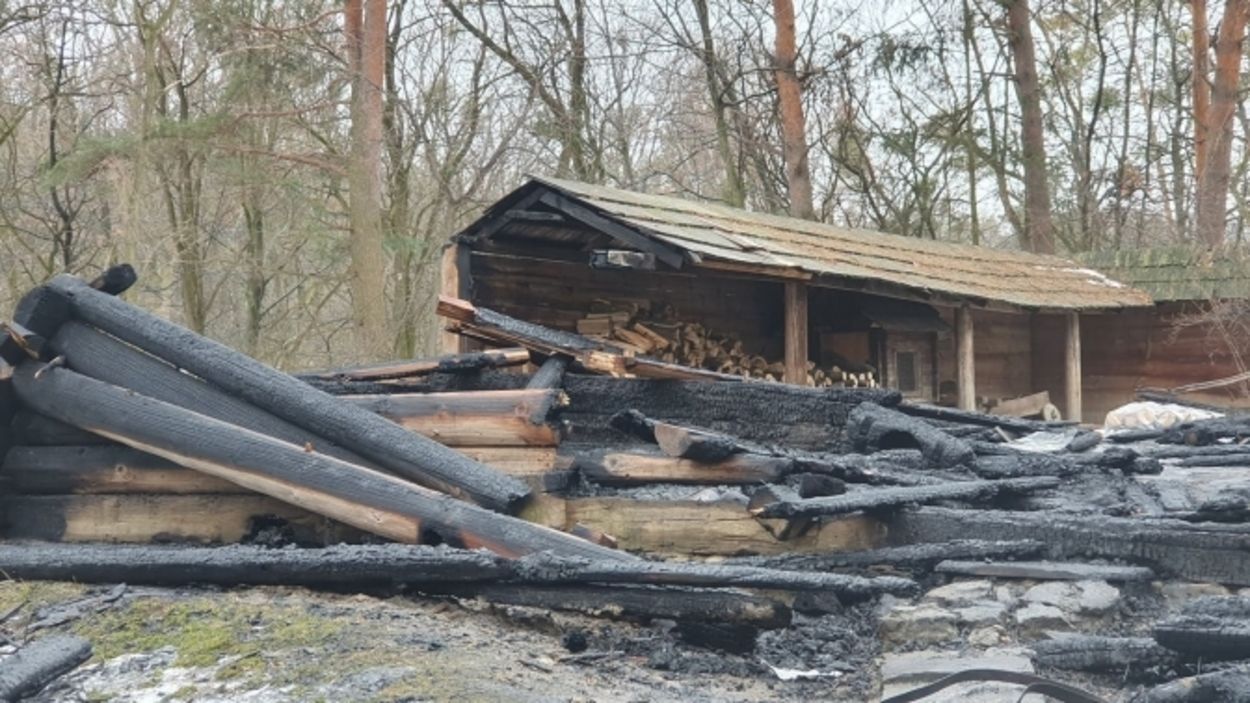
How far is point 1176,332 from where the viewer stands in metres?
17.9

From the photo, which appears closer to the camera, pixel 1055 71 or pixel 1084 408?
pixel 1084 408

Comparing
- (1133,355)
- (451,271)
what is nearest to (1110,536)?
(451,271)

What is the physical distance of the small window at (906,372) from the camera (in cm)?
1518

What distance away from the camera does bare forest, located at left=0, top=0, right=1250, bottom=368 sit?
16.7 m

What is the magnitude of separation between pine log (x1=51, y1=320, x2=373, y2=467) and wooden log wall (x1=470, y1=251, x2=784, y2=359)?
19.6 feet

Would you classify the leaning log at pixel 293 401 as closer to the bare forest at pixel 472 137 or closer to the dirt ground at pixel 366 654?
the dirt ground at pixel 366 654

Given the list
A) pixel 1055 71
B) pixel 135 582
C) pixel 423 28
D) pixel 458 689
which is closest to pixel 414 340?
pixel 423 28

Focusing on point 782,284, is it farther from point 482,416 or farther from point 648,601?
point 648,601

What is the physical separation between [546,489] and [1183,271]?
15709 mm

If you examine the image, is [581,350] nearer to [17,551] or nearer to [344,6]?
[17,551]

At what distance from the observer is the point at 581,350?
21.3 feet

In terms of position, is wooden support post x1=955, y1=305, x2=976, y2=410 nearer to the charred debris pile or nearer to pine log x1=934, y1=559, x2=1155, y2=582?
the charred debris pile

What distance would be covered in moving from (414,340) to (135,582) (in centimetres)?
1660

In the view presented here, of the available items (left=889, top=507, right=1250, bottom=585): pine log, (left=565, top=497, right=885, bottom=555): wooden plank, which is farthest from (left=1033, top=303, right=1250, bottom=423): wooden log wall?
(left=565, top=497, right=885, bottom=555): wooden plank
